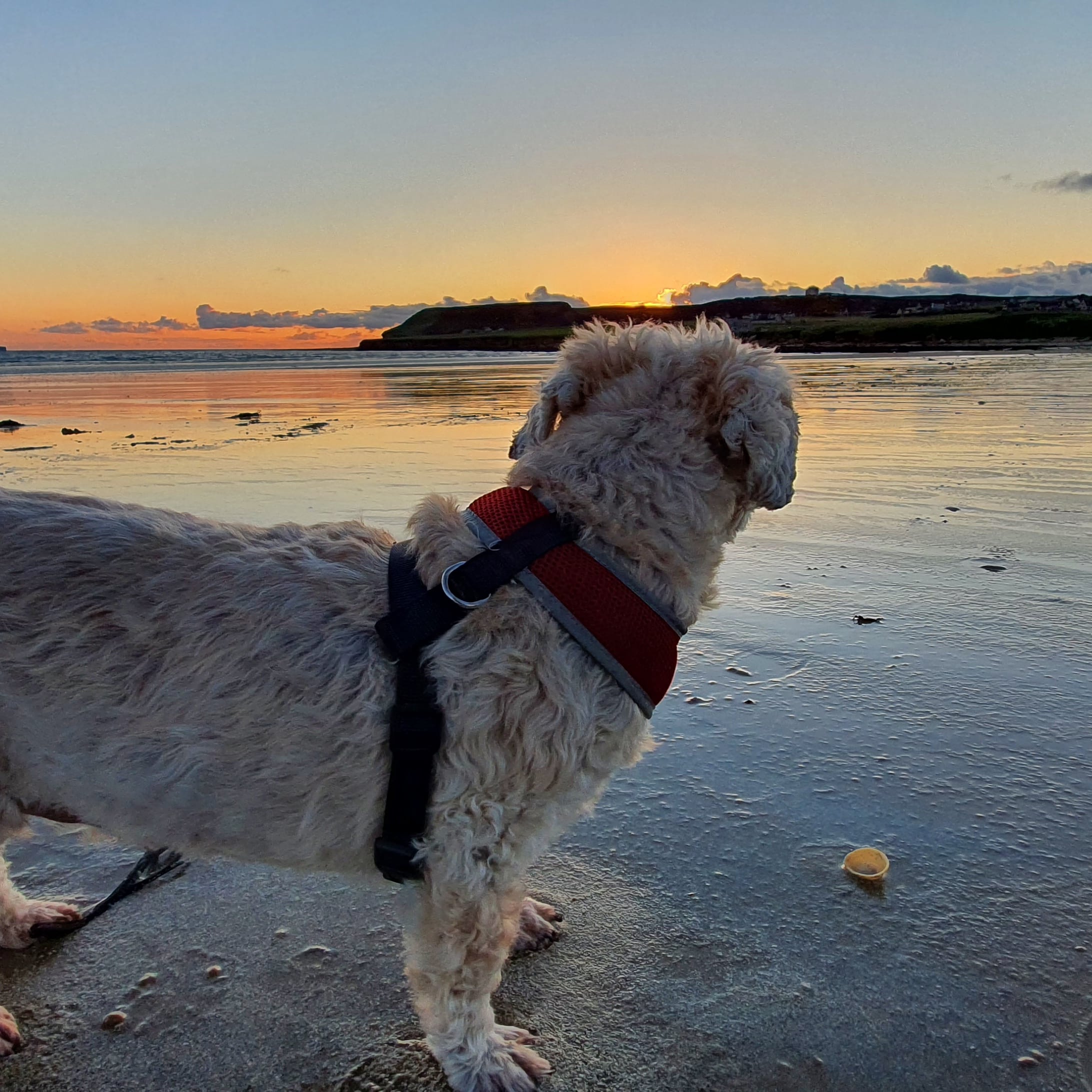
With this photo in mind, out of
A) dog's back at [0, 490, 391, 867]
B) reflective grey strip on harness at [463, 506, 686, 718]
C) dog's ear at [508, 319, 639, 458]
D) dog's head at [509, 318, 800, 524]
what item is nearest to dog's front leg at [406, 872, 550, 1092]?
dog's back at [0, 490, 391, 867]

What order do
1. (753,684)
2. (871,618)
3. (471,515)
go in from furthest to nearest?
1. (871,618)
2. (753,684)
3. (471,515)

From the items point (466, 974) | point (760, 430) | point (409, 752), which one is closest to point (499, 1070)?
point (466, 974)

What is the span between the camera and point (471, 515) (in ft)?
8.75

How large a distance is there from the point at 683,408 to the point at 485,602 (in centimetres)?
96

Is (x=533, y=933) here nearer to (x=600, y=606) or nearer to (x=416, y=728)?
(x=416, y=728)

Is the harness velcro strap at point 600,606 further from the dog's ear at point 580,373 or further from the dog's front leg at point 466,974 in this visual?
the dog's front leg at point 466,974

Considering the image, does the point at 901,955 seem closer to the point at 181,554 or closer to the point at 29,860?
the point at 181,554

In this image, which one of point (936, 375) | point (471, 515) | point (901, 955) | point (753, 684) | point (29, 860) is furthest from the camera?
point (936, 375)

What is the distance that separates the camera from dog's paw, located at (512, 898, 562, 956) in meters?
3.08

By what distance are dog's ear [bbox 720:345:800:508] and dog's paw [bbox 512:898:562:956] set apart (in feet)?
5.73

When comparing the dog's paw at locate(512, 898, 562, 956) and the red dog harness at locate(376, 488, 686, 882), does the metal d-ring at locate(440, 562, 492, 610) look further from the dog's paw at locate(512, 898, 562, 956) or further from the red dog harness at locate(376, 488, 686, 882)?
the dog's paw at locate(512, 898, 562, 956)

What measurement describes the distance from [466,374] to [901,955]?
37.6 meters

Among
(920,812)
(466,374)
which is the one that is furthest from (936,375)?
(920,812)

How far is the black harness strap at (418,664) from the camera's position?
2.38m
